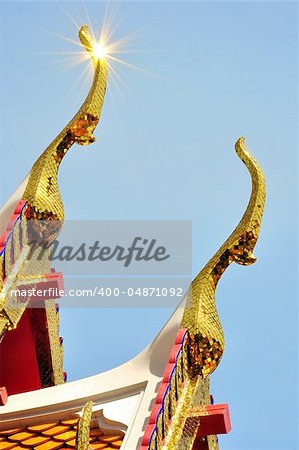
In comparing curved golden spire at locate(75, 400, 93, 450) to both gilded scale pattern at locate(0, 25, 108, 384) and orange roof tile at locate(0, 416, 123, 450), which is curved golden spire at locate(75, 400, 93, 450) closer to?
orange roof tile at locate(0, 416, 123, 450)

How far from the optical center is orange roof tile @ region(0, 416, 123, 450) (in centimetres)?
867

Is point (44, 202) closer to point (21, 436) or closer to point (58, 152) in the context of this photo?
point (58, 152)

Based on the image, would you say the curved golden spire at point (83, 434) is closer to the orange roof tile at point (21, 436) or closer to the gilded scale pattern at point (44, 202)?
the orange roof tile at point (21, 436)

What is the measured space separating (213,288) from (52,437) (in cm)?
209

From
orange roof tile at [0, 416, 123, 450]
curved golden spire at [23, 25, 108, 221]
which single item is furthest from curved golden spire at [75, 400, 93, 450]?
curved golden spire at [23, 25, 108, 221]

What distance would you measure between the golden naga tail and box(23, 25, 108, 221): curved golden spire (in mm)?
1820

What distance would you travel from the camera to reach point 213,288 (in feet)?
32.8

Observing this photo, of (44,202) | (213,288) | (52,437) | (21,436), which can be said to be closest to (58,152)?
(44,202)

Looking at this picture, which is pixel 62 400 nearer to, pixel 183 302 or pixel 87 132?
pixel 183 302

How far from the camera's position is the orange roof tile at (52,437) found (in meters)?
8.67

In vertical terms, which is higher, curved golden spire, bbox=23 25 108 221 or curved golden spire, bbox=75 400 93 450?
curved golden spire, bbox=23 25 108 221

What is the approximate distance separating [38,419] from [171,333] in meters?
1.41

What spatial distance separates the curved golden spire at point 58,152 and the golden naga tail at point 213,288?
182 centimetres

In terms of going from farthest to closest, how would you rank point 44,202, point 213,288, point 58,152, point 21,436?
point 58,152 < point 44,202 < point 213,288 < point 21,436
